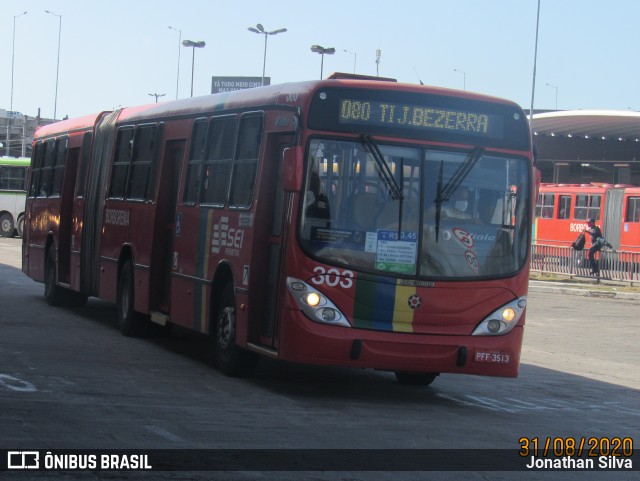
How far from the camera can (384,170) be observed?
11.5 metres

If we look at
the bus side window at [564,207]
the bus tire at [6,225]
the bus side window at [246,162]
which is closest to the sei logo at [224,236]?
the bus side window at [246,162]

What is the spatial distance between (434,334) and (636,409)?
9.47 ft

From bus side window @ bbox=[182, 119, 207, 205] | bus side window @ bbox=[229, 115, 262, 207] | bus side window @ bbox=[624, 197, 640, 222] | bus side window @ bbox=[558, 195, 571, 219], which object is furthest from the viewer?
bus side window @ bbox=[558, 195, 571, 219]

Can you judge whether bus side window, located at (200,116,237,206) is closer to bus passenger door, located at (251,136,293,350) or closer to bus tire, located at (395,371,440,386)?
bus passenger door, located at (251,136,293,350)

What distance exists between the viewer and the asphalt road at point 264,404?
338 inches

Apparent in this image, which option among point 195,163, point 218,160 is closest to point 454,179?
point 218,160

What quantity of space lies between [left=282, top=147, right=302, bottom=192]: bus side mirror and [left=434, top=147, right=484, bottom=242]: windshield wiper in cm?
141

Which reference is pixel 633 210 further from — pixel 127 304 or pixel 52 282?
pixel 127 304

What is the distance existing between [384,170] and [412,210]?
48 centimetres

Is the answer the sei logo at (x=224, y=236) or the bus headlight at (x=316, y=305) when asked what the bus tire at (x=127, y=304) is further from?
the bus headlight at (x=316, y=305)

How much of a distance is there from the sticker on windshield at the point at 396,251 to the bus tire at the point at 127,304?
5.96 m

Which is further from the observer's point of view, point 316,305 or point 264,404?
point 316,305

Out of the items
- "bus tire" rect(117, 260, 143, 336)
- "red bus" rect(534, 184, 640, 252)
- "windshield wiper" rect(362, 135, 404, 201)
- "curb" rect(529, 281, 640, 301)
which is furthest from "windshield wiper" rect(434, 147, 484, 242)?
"red bus" rect(534, 184, 640, 252)

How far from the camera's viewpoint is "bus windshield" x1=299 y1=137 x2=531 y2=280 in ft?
37.4
